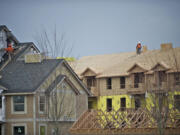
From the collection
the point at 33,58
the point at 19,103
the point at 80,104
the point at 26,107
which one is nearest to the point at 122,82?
the point at 80,104

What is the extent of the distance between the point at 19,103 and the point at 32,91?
176cm

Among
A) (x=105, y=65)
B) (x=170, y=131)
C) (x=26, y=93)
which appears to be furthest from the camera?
(x=105, y=65)

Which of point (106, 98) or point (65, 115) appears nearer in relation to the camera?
Result: point (65, 115)

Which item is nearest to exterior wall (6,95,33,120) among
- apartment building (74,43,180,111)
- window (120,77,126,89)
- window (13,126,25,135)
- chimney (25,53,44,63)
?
window (13,126,25,135)

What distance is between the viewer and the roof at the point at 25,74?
47.2 metres

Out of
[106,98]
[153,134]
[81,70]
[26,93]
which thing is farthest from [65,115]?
[81,70]

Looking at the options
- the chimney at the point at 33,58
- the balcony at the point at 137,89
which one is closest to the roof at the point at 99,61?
the balcony at the point at 137,89

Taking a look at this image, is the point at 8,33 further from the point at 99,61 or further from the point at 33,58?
the point at 99,61

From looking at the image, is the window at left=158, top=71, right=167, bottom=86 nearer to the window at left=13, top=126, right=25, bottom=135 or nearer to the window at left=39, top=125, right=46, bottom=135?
the window at left=39, top=125, right=46, bottom=135

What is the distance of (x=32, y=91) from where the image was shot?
4606 centimetres

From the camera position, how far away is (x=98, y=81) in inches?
2707

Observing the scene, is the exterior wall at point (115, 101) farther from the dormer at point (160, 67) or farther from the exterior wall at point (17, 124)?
the exterior wall at point (17, 124)

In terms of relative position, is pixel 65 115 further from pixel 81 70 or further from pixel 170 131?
pixel 81 70

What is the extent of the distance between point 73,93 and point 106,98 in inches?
674
